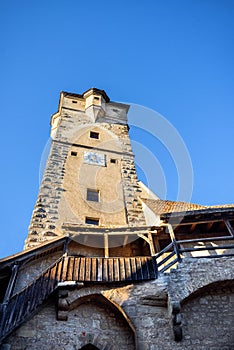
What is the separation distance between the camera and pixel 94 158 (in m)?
14.3

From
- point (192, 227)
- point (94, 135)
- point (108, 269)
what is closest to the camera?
point (108, 269)

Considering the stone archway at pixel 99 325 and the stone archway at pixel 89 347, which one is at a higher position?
the stone archway at pixel 99 325

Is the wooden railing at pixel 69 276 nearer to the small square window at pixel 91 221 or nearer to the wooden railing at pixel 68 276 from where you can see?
the wooden railing at pixel 68 276

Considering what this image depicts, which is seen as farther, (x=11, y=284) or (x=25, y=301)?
(x=11, y=284)

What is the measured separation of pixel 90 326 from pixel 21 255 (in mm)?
2332

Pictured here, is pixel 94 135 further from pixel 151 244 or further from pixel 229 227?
pixel 229 227

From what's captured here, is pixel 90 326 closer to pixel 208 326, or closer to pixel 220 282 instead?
pixel 208 326

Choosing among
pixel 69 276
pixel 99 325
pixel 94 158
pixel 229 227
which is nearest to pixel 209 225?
pixel 229 227

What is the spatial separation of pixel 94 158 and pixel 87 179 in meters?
1.80

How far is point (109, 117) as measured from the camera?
18.8 meters

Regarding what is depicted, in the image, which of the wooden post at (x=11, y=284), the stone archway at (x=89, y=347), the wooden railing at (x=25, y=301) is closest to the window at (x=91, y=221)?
the wooden railing at (x=25, y=301)

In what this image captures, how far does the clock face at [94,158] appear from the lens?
13969 mm

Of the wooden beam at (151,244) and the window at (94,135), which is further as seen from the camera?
the window at (94,135)

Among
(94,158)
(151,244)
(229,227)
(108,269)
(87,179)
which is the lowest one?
(108,269)
